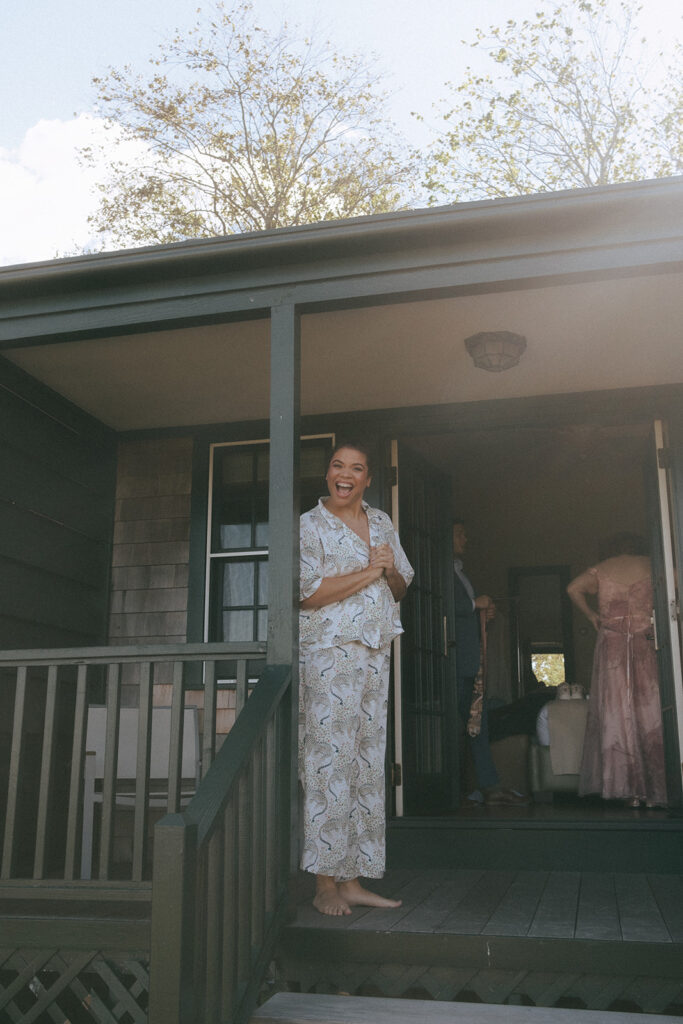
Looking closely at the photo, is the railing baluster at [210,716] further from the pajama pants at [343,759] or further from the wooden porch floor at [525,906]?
the wooden porch floor at [525,906]

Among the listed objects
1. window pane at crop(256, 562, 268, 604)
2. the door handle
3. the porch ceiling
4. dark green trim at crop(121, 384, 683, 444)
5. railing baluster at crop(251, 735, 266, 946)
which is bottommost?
railing baluster at crop(251, 735, 266, 946)

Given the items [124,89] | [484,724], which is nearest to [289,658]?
[484,724]

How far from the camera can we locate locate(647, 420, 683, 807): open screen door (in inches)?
186

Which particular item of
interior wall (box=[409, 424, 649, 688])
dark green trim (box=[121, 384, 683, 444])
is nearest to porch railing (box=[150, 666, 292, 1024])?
dark green trim (box=[121, 384, 683, 444])

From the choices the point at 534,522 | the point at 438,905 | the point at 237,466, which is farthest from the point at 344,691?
the point at 534,522

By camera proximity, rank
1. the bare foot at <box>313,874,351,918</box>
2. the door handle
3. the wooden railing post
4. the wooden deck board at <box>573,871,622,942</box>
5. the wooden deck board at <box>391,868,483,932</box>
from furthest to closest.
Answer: the door handle
the bare foot at <box>313,874,351,918</box>
the wooden deck board at <box>391,868,483,932</box>
the wooden deck board at <box>573,871,622,942</box>
the wooden railing post

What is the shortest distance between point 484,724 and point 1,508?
3195mm

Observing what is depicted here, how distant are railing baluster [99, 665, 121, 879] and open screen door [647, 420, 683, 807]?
2.73 m

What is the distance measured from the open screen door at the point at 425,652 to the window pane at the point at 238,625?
0.87 metres

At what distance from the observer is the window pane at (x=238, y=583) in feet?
17.7

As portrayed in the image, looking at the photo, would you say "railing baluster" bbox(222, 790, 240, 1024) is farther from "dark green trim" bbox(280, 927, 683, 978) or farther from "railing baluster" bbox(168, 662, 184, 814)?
"railing baluster" bbox(168, 662, 184, 814)

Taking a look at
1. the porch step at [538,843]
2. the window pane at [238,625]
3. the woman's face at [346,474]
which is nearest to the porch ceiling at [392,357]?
the woman's face at [346,474]

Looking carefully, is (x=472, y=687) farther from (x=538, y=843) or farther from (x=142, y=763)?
(x=142, y=763)

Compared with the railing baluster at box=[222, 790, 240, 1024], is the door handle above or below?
above
